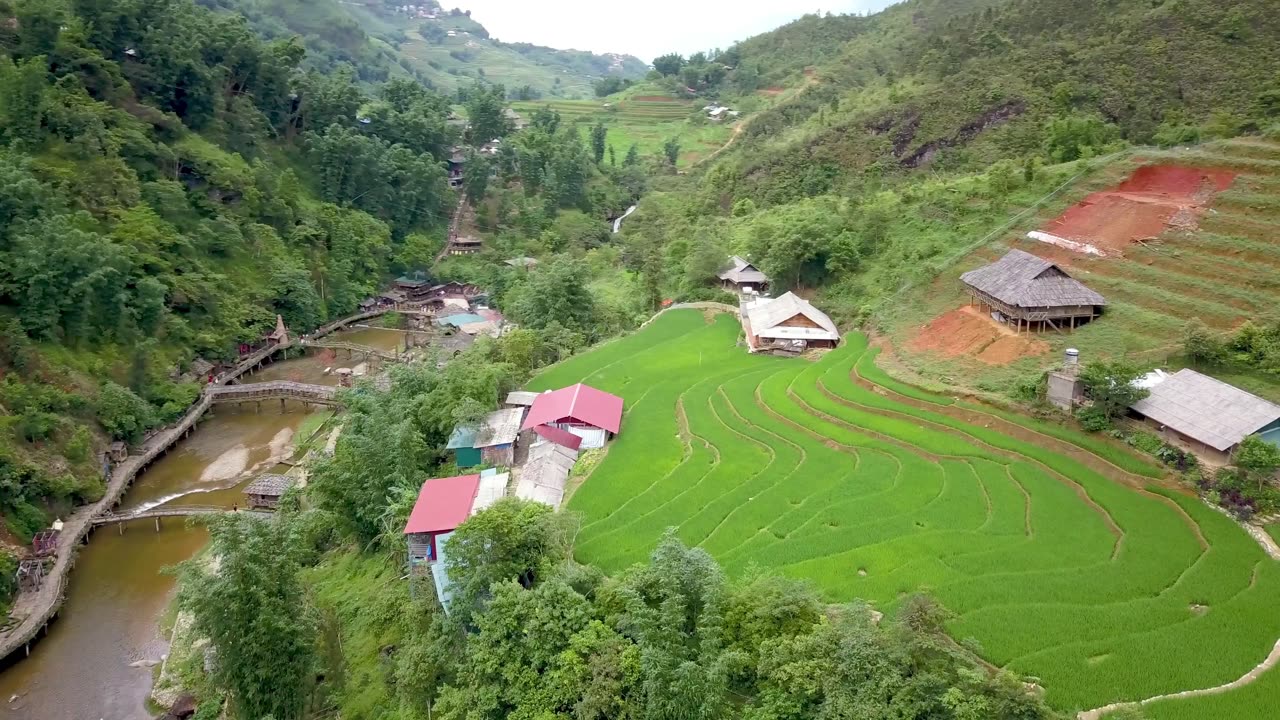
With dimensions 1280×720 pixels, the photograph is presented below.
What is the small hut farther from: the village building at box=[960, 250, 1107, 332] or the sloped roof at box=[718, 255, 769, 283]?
the village building at box=[960, 250, 1107, 332]

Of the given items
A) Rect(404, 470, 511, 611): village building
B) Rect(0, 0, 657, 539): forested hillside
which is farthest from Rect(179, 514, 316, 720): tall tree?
Rect(0, 0, 657, 539): forested hillside

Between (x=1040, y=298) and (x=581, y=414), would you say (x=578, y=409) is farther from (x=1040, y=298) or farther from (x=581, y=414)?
(x=1040, y=298)

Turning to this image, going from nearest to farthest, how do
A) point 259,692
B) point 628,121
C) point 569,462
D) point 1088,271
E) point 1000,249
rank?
point 259,692
point 569,462
point 1088,271
point 1000,249
point 628,121

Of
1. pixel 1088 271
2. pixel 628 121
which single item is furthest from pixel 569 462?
pixel 628 121

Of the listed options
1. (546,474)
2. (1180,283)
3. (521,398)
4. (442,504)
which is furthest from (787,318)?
(442,504)

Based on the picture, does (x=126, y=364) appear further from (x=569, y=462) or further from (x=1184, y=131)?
(x=1184, y=131)
